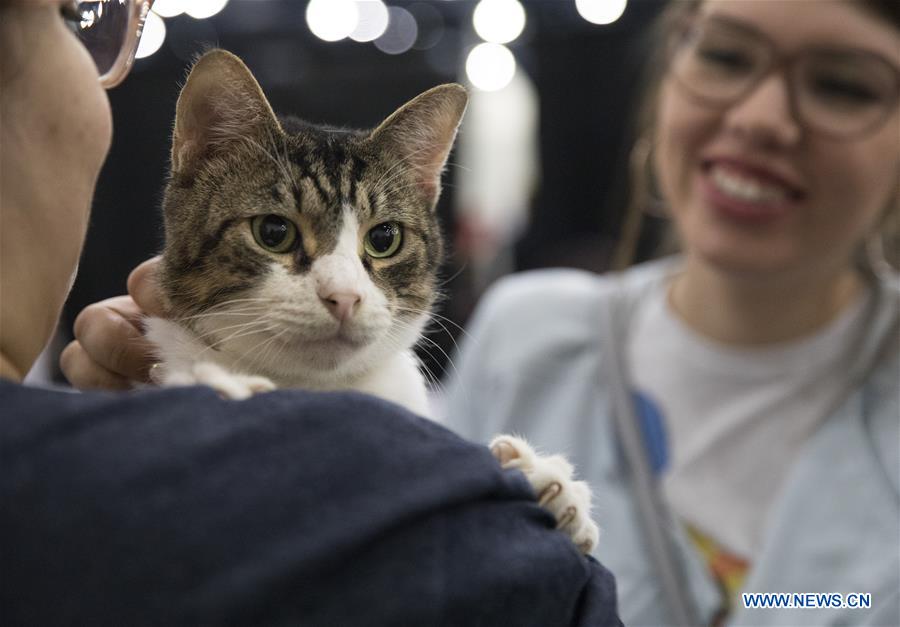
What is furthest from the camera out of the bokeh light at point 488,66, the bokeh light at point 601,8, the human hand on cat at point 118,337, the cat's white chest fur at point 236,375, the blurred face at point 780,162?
the blurred face at point 780,162

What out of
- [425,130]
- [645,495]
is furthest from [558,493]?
[645,495]

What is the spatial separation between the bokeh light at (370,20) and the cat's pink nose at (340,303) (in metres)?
0.25

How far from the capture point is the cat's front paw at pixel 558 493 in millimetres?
591

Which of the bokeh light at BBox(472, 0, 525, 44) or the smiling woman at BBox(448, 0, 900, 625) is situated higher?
the bokeh light at BBox(472, 0, 525, 44)

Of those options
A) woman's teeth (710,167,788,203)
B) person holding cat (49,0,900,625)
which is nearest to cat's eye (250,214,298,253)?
person holding cat (49,0,900,625)

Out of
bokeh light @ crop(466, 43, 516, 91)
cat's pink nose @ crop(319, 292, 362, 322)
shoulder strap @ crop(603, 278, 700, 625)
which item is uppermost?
bokeh light @ crop(466, 43, 516, 91)

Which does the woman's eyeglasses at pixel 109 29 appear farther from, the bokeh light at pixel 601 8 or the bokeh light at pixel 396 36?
the bokeh light at pixel 601 8

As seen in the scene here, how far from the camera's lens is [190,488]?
1.42ft

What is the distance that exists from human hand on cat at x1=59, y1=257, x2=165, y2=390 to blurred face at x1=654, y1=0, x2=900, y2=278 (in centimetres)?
91

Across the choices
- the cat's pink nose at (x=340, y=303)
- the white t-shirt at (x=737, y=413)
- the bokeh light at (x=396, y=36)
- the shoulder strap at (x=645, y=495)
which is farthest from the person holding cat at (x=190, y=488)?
the white t-shirt at (x=737, y=413)

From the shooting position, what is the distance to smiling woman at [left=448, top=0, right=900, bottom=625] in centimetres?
111

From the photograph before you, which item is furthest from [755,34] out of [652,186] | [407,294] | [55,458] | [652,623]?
[55,458]

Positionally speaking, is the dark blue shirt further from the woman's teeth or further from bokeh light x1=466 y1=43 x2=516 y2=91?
the woman's teeth

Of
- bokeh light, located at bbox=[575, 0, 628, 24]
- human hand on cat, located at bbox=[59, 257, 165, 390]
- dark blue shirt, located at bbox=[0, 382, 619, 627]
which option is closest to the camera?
dark blue shirt, located at bbox=[0, 382, 619, 627]
